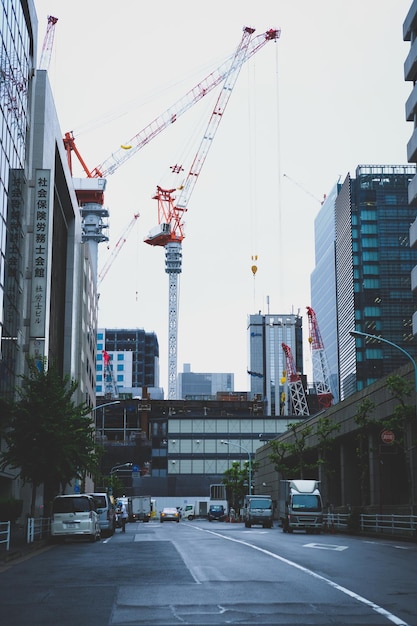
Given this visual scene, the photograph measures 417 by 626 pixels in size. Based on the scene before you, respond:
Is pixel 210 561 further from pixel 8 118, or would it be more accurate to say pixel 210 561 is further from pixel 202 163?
pixel 202 163

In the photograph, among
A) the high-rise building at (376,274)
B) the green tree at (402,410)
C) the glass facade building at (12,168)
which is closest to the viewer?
the green tree at (402,410)

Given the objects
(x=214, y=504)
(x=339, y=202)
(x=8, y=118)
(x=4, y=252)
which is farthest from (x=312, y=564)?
(x=339, y=202)

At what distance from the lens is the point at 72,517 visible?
123 feet

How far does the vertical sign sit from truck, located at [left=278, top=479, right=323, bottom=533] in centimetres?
1913

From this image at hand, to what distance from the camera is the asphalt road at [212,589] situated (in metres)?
12.2

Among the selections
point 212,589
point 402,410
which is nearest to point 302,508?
point 402,410

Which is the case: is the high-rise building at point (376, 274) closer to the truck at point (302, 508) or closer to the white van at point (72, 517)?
the truck at point (302, 508)

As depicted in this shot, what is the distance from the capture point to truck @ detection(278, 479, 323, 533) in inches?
1887

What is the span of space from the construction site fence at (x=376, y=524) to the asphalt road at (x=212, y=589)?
662 inches

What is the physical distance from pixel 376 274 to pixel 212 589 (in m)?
156

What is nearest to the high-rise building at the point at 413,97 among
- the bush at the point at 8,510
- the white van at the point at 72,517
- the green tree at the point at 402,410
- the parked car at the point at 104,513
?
the green tree at the point at 402,410

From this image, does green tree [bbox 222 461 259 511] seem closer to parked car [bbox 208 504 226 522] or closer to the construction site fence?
parked car [bbox 208 504 226 522]

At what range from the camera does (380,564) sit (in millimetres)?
22031

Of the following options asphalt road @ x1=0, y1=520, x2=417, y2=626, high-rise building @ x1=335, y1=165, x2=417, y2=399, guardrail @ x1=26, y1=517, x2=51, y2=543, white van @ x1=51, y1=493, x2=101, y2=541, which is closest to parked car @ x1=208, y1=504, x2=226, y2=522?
high-rise building @ x1=335, y1=165, x2=417, y2=399
